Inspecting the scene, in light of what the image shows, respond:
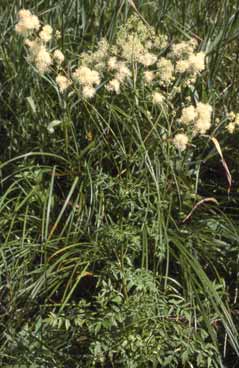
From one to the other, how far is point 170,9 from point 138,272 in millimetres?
1624

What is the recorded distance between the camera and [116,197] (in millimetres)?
3176

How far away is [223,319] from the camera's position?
2.97m

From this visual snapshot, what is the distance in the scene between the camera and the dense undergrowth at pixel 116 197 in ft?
9.42

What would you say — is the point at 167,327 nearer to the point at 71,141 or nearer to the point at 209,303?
the point at 209,303

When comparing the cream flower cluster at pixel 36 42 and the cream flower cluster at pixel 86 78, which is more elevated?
the cream flower cluster at pixel 36 42

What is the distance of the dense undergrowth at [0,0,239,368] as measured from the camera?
2.87 m

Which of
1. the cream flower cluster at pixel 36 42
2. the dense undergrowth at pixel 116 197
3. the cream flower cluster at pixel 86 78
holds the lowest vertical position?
the dense undergrowth at pixel 116 197

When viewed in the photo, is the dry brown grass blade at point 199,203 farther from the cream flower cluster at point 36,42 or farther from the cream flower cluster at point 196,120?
the cream flower cluster at point 36,42

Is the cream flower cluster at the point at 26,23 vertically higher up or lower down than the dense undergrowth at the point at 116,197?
higher up

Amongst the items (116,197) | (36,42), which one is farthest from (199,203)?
(36,42)

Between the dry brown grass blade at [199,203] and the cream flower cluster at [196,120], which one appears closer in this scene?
the cream flower cluster at [196,120]

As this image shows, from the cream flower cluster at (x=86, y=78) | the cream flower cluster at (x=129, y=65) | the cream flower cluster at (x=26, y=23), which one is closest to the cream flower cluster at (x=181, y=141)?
the cream flower cluster at (x=129, y=65)

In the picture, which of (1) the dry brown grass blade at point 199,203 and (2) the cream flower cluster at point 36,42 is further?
(1) the dry brown grass blade at point 199,203

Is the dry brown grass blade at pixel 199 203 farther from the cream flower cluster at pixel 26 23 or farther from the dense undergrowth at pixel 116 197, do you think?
→ the cream flower cluster at pixel 26 23
